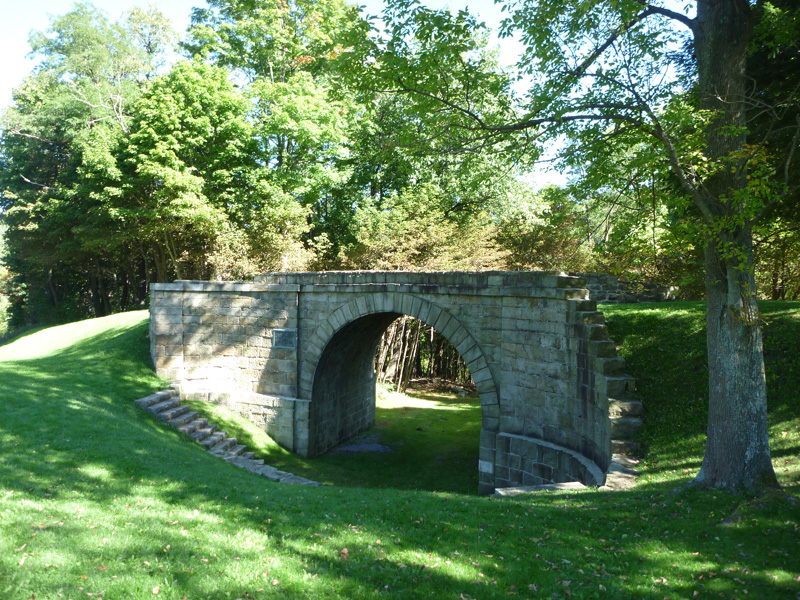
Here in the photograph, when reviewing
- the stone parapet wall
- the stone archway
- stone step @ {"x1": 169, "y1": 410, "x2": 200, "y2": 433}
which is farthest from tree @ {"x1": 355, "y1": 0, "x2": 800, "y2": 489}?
stone step @ {"x1": 169, "y1": 410, "x2": 200, "y2": 433}

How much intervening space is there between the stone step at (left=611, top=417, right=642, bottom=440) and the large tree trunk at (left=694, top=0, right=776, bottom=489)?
2236mm

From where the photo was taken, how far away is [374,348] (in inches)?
670

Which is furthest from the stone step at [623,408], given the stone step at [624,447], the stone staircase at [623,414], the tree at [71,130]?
the tree at [71,130]

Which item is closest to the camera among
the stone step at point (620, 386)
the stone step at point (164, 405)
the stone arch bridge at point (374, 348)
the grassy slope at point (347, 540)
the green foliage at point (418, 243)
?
the grassy slope at point (347, 540)

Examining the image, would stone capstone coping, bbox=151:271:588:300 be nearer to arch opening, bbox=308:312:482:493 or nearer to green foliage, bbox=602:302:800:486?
arch opening, bbox=308:312:482:493

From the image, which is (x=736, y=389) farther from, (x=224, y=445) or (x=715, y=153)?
(x=224, y=445)

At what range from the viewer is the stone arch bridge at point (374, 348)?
9.77 meters

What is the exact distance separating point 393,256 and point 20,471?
13.2 meters

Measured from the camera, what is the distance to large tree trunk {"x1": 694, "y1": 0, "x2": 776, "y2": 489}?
596 centimetres

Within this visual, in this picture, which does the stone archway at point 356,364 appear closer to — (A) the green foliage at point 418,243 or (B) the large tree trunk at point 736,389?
(A) the green foliage at point 418,243

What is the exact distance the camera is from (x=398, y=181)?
25172mm

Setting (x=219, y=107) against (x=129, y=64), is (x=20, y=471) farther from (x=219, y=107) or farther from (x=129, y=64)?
(x=129, y=64)

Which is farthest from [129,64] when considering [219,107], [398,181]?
[398,181]

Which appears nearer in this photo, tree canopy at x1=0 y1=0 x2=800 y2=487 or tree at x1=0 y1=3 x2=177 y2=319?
tree canopy at x1=0 y1=0 x2=800 y2=487
